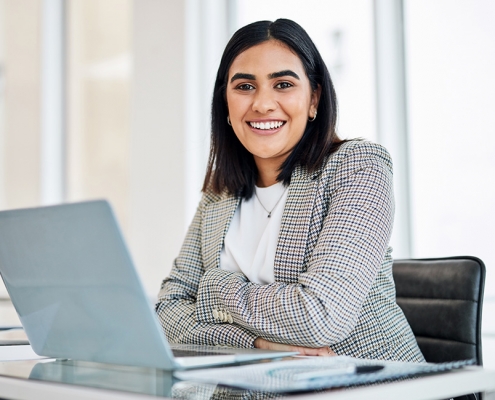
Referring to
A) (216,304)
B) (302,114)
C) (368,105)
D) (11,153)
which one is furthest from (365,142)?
(11,153)

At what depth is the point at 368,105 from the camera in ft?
9.76

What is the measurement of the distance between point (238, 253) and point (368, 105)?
1.54 metres

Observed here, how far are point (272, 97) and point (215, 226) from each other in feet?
1.15

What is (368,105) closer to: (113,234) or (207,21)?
(207,21)

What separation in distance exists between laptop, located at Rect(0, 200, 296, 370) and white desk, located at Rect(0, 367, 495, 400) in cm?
9

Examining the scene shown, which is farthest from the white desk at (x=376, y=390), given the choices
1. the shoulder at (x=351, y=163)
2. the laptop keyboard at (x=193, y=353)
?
the shoulder at (x=351, y=163)

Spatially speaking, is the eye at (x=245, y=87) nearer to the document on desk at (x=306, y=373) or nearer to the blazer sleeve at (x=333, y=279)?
the blazer sleeve at (x=333, y=279)

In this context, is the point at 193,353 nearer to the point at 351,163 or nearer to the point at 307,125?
the point at 351,163

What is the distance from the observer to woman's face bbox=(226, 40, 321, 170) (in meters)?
1.67

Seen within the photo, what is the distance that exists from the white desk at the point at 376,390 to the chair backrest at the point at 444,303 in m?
0.56

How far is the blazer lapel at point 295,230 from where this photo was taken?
1.47 m

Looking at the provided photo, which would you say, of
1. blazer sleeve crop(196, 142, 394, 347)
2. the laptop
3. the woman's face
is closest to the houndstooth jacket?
blazer sleeve crop(196, 142, 394, 347)

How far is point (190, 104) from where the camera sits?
11.7 ft

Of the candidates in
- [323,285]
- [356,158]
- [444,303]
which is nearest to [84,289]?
[323,285]
